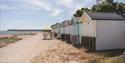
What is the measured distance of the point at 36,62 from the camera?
11797 millimetres

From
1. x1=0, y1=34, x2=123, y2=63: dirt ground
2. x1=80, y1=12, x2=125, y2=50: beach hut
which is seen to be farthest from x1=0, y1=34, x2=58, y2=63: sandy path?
x1=80, y1=12, x2=125, y2=50: beach hut

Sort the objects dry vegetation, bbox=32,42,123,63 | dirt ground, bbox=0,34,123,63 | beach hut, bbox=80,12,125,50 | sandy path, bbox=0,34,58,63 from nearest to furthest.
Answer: dry vegetation, bbox=32,42,123,63 → dirt ground, bbox=0,34,123,63 → sandy path, bbox=0,34,58,63 → beach hut, bbox=80,12,125,50

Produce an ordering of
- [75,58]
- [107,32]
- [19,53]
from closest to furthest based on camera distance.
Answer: [75,58] < [19,53] < [107,32]

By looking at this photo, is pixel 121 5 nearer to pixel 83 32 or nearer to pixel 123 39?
pixel 83 32

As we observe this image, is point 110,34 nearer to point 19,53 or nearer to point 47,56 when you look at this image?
point 47,56

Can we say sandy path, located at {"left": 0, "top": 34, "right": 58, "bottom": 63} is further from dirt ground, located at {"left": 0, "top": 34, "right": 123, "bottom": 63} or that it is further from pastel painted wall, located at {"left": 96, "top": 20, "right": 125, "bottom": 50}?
pastel painted wall, located at {"left": 96, "top": 20, "right": 125, "bottom": 50}

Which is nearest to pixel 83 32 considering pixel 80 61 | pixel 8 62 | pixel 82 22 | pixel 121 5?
pixel 82 22

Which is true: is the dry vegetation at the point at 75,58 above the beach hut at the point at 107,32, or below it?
below

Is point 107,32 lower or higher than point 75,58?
higher

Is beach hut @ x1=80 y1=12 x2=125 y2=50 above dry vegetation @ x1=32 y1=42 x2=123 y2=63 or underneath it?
above

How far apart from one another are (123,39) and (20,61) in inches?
337

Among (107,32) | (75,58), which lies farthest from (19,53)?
(107,32)

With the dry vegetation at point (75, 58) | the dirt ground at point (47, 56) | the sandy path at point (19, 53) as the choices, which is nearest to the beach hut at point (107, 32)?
the dirt ground at point (47, 56)

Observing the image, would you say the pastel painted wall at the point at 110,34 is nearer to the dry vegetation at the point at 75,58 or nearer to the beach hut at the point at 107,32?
the beach hut at the point at 107,32
